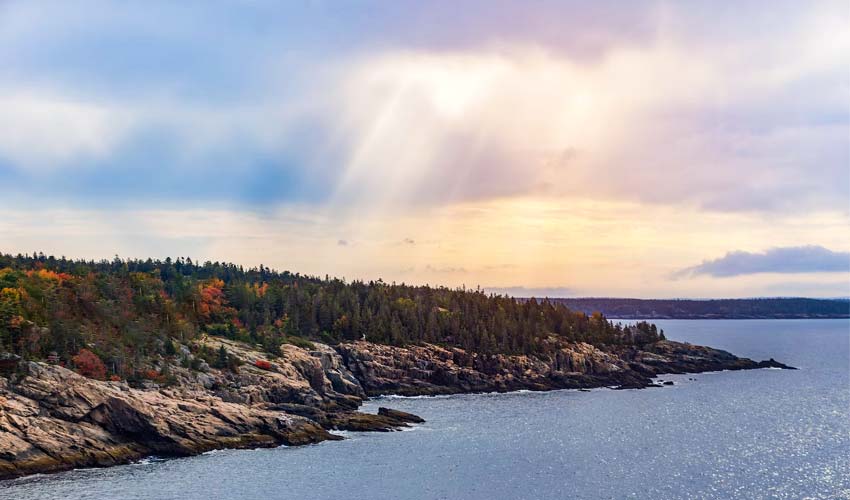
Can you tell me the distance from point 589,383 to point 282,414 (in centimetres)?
10054

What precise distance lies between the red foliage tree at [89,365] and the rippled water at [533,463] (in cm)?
2511

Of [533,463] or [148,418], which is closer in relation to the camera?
[533,463]

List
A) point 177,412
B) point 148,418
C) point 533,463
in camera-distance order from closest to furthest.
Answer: point 533,463 → point 148,418 → point 177,412

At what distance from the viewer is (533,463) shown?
362 ft

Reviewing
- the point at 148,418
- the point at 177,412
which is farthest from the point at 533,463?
the point at 148,418

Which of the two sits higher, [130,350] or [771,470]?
[130,350]

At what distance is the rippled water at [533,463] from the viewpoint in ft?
306

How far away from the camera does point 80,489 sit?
90.4 m

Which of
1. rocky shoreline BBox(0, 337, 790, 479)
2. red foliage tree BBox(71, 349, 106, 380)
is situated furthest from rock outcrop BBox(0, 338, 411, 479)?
red foliage tree BBox(71, 349, 106, 380)

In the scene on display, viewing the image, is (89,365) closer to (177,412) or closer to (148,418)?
(177,412)

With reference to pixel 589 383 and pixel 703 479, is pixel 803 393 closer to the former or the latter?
pixel 589 383

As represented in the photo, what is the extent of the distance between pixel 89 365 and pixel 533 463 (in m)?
73.5

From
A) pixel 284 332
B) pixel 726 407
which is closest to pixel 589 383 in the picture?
pixel 726 407

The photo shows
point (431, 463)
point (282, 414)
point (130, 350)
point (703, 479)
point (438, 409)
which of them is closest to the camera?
point (703, 479)
